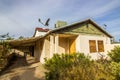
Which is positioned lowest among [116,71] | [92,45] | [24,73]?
[24,73]

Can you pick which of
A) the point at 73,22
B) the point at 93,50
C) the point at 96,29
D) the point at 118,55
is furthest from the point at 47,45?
the point at 118,55

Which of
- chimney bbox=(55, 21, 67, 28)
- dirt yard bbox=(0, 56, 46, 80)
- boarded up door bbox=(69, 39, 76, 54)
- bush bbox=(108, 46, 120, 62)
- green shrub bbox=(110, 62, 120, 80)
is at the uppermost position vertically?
chimney bbox=(55, 21, 67, 28)

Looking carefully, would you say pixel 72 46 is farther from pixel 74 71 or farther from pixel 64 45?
pixel 74 71

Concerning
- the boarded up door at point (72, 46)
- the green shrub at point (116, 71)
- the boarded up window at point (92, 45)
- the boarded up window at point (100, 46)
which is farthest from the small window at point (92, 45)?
the green shrub at point (116, 71)

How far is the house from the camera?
1594 centimetres

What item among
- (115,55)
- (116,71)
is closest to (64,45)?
(115,55)

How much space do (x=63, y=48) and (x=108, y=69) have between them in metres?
10.9

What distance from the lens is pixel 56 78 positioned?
699 centimetres

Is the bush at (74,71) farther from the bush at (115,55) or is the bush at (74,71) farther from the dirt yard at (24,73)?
the bush at (115,55)

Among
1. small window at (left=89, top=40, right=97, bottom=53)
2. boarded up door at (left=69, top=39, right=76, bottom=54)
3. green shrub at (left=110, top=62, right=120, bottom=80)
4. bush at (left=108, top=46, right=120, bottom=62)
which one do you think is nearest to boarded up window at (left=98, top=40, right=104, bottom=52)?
small window at (left=89, top=40, right=97, bottom=53)

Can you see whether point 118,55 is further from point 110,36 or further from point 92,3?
point 110,36

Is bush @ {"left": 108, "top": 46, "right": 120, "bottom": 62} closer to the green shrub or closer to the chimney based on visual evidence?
the green shrub

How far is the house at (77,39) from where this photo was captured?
Result: 1594cm

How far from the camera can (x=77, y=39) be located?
671 inches
